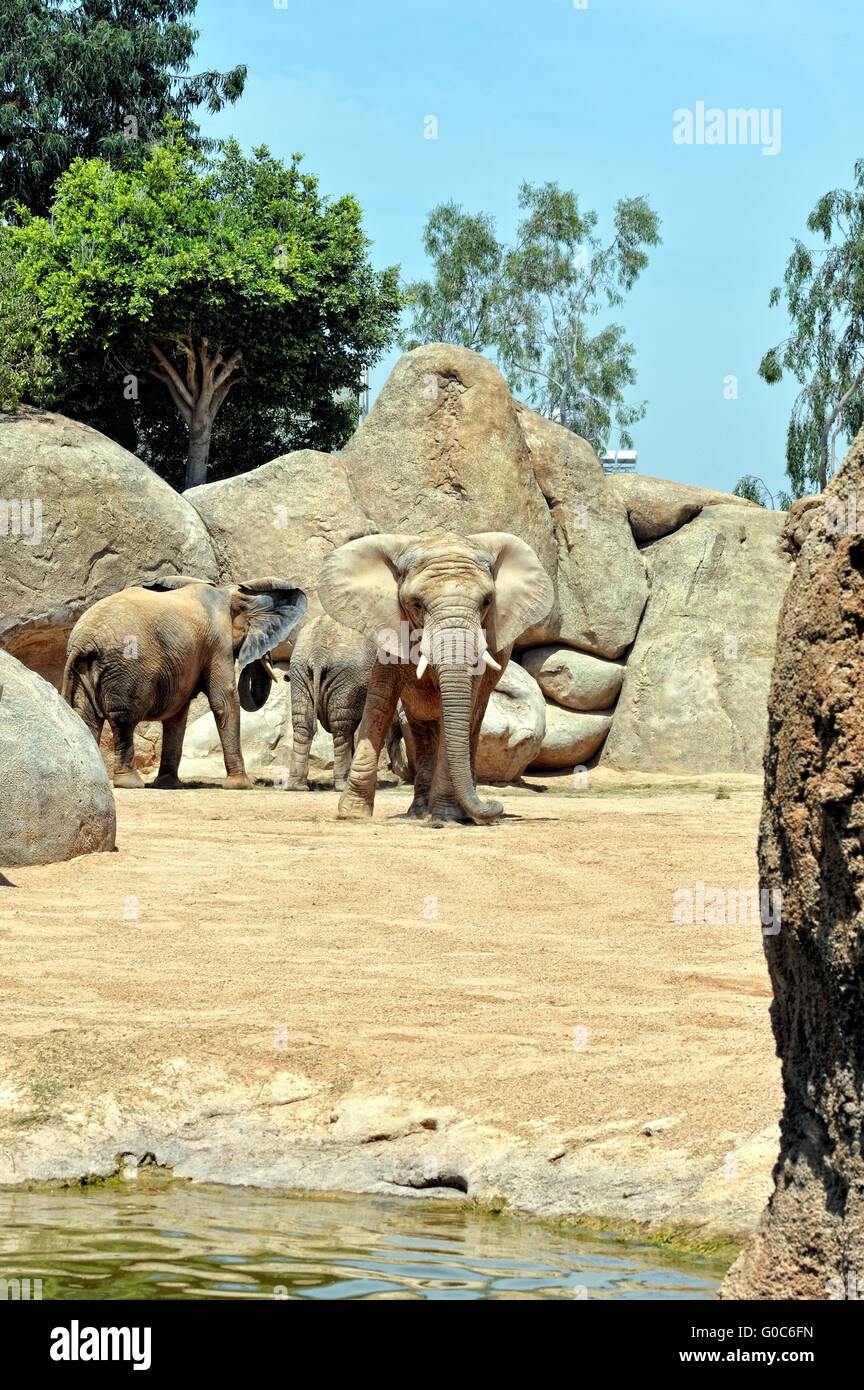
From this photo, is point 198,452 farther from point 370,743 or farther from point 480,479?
point 370,743

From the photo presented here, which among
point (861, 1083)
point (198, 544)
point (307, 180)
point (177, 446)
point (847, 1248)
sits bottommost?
point (847, 1248)

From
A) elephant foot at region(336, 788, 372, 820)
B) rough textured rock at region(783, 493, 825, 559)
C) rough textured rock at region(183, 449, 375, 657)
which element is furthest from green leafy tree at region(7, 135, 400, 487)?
rough textured rock at region(783, 493, 825, 559)

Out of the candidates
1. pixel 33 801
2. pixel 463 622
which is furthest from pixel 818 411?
pixel 33 801

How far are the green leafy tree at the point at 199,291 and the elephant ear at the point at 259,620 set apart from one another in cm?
1172

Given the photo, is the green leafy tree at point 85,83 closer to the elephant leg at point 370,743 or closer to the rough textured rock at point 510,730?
the rough textured rock at point 510,730

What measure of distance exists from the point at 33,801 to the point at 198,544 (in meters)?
11.2

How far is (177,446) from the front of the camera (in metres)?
33.6

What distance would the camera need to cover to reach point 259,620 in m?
17.3

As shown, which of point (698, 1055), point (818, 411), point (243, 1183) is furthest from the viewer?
point (818, 411)

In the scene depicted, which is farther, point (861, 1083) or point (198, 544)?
point (198, 544)

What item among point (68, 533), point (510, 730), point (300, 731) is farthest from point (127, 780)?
point (68, 533)

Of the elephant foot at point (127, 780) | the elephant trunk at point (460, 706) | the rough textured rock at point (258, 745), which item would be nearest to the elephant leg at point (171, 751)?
the elephant foot at point (127, 780)

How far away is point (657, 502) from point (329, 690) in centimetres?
754

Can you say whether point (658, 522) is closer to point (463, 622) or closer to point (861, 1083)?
point (463, 622)
